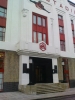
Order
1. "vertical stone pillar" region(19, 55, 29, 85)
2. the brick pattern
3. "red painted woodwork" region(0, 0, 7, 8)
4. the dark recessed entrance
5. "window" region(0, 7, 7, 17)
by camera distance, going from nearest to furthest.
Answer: the brick pattern → "vertical stone pillar" region(19, 55, 29, 85) → "window" region(0, 7, 7, 17) → "red painted woodwork" region(0, 0, 7, 8) → the dark recessed entrance

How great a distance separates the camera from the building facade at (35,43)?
15734 mm

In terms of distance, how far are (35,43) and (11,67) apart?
459cm

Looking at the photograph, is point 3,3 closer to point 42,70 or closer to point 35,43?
point 35,43

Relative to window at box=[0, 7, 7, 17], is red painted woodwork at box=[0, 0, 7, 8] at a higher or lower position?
higher

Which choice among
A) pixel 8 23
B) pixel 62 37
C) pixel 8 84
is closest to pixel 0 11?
pixel 8 23

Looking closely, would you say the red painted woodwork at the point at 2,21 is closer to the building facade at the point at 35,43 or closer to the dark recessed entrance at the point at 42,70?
the building facade at the point at 35,43

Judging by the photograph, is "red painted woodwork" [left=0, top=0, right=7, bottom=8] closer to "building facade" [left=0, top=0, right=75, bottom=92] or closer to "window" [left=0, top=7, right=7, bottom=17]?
"building facade" [left=0, top=0, right=75, bottom=92]

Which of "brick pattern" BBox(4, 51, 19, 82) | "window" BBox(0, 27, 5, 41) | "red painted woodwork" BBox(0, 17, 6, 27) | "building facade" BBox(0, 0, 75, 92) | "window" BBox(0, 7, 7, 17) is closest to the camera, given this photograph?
"brick pattern" BBox(4, 51, 19, 82)

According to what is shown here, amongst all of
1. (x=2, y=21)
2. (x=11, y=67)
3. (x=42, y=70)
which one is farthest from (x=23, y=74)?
(x=2, y=21)

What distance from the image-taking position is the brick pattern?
15180 mm

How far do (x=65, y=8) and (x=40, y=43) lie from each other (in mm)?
11091

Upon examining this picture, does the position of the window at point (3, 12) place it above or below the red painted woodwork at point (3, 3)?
below

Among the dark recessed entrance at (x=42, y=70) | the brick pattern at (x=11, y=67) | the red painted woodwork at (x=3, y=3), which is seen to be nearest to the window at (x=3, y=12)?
the red painted woodwork at (x=3, y=3)

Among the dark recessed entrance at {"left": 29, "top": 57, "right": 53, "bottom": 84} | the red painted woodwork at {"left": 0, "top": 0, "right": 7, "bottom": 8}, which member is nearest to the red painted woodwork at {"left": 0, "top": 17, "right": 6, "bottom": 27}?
the red painted woodwork at {"left": 0, "top": 0, "right": 7, "bottom": 8}
